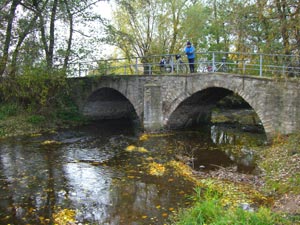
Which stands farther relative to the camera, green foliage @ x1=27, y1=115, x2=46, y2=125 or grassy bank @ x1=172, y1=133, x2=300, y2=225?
green foliage @ x1=27, y1=115, x2=46, y2=125

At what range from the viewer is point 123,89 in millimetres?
20453

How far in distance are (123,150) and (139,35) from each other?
1589 cm

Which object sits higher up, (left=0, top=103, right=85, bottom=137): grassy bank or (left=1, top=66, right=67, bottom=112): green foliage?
(left=1, top=66, right=67, bottom=112): green foliage

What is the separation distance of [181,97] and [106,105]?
30.5 feet

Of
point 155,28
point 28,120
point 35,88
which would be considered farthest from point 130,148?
point 155,28

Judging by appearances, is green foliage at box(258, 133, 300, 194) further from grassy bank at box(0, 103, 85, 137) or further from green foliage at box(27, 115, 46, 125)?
green foliage at box(27, 115, 46, 125)

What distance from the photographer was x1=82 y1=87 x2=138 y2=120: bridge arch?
76.4ft

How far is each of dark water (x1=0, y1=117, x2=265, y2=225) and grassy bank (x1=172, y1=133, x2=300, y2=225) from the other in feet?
2.13

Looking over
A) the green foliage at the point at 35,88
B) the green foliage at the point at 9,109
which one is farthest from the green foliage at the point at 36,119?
the green foliage at the point at 9,109

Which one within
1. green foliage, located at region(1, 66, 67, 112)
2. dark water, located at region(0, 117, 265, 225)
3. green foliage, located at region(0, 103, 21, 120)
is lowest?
dark water, located at region(0, 117, 265, 225)

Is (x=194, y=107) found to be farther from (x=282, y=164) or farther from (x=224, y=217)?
(x=224, y=217)

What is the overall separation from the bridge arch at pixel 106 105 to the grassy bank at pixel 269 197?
1319 centimetres

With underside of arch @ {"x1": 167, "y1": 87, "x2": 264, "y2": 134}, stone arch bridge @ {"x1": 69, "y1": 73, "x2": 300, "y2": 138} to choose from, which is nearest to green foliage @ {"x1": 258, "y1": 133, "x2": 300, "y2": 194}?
stone arch bridge @ {"x1": 69, "y1": 73, "x2": 300, "y2": 138}

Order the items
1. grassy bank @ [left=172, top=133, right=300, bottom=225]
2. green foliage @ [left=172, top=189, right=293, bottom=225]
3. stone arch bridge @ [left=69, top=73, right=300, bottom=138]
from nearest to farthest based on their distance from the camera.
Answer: green foliage @ [left=172, top=189, right=293, bottom=225]
grassy bank @ [left=172, top=133, right=300, bottom=225]
stone arch bridge @ [left=69, top=73, right=300, bottom=138]
